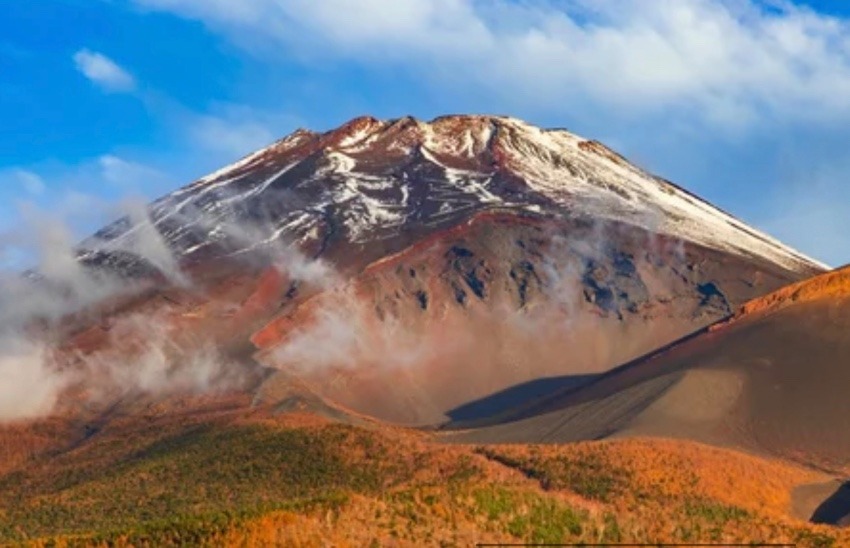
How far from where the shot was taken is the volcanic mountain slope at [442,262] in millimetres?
70125

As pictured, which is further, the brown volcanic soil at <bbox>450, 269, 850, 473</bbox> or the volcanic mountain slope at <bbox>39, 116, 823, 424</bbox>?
the volcanic mountain slope at <bbox>39, 116, 823, 424</bbox>

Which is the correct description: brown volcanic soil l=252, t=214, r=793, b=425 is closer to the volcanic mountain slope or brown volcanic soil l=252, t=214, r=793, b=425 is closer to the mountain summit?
the volcanic mountain slope

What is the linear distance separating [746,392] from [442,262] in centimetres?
3617

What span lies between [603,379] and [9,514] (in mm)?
26810

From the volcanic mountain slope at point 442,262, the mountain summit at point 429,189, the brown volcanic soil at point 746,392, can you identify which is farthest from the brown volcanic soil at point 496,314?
the brown volcanic soil at point 746,392

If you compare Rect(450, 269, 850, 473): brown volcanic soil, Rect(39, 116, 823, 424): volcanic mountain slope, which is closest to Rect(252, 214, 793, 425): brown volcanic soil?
Rect(39, 116, 823, 424): volcanic mountain slope

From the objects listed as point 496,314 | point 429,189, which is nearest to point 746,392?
point 496,314

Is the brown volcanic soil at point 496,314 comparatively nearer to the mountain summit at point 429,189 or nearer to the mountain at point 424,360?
the mountain at point 424,360

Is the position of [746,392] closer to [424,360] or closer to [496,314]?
[424,360]

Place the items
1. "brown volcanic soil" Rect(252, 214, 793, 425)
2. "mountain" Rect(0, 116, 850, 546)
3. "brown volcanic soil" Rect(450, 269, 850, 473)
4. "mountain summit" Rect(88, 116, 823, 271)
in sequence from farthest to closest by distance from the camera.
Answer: "mountain summit" Rect(88, 116, 823, 271)
"brown volcanic soil" Rect(252, 214, 793, 425)
"brown volcanic soil" Rect(450, 269, 850, 473)
"mountain" Rect(0, 116, 850, 546)

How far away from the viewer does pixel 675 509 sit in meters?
25.9

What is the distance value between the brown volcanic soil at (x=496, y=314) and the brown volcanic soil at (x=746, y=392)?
46.2 feet

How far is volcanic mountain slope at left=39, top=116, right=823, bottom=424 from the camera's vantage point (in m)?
70.1

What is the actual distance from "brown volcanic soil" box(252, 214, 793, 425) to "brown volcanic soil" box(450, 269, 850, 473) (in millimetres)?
14083
